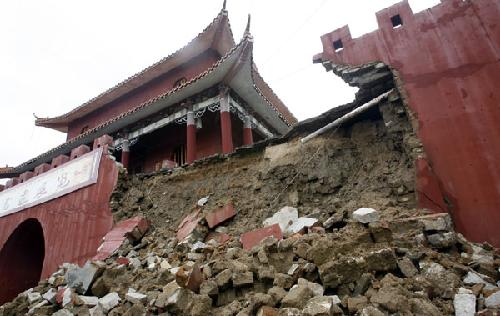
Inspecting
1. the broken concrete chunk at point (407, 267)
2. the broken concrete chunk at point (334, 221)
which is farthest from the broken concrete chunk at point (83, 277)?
the broken concrete chunk at point (407, 267)

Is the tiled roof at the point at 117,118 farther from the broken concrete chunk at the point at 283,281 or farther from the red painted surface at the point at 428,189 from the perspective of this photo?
the broken concrete chunk at the point at 283,281

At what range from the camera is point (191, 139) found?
9969 millimetres

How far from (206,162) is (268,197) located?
70.8 inches

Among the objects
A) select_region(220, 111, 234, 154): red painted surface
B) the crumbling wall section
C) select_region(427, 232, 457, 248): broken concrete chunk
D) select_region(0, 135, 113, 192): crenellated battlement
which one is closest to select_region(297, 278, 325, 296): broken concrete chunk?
select_region(427, 232, 457, 248): broken concrete chunk

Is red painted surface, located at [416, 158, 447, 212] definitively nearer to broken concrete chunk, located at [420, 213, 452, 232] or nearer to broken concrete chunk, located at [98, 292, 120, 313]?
broken concrete chunk, located at [420, 213, 452, 232]

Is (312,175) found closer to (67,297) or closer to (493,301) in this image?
(493,301)

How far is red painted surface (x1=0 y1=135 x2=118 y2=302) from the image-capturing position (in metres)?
6.62

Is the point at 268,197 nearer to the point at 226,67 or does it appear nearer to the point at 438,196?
the point at 438,196

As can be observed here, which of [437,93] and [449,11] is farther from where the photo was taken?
[449,11]

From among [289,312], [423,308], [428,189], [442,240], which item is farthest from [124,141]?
[423,308]

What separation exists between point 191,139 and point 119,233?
4.56 m

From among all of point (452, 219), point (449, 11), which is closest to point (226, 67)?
point (449, 11)

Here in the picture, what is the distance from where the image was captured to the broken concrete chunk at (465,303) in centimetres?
219

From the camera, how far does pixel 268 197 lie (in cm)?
505
